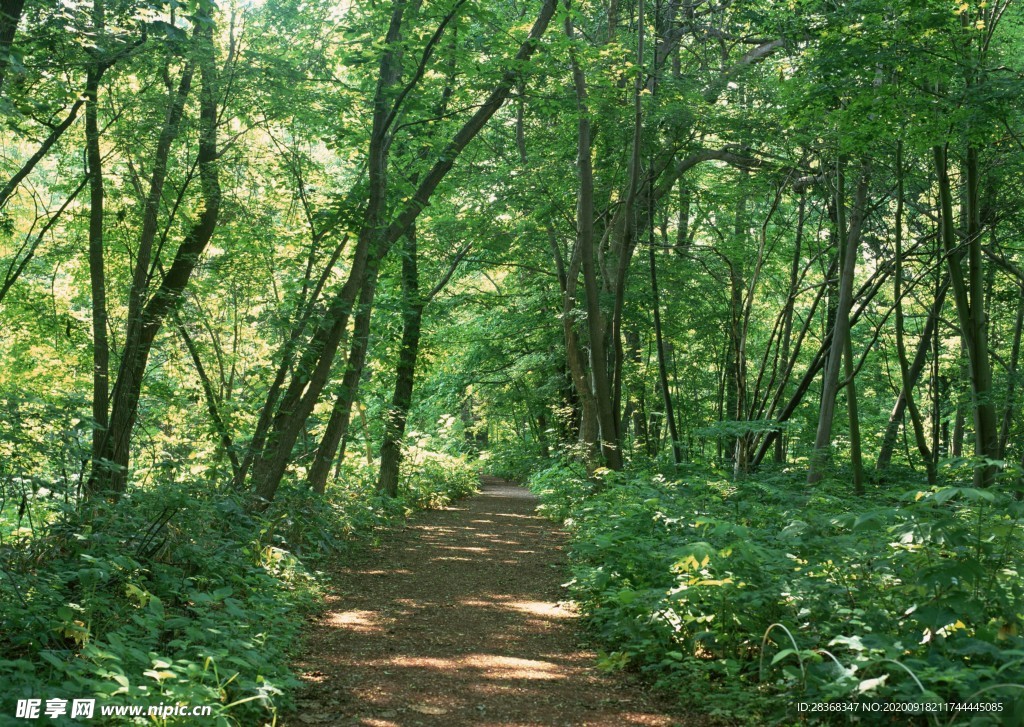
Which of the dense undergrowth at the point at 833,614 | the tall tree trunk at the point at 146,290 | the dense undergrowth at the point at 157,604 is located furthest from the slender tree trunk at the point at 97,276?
the dense undergrowth at the point at 833,614

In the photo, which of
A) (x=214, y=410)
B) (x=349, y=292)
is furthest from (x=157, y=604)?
(x=214, y=410)

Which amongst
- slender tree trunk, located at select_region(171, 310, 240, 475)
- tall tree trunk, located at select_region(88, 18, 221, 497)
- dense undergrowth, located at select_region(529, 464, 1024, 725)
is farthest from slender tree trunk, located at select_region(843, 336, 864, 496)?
tall tree trunk, located at select_region(88, 18, 221, 497)

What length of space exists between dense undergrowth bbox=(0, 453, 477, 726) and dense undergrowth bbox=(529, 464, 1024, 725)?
7.74 ft

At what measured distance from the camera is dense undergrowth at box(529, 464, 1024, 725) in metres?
3.30

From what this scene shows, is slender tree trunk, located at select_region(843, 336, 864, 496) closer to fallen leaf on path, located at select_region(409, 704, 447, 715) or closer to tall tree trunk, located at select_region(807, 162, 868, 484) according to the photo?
tall tree trunk, located at select_region(807, 162, 868, 484)

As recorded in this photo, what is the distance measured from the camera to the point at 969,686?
314 cm

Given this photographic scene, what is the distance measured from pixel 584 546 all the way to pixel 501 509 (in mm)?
9283

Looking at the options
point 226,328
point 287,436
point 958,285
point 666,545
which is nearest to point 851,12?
point 958,285

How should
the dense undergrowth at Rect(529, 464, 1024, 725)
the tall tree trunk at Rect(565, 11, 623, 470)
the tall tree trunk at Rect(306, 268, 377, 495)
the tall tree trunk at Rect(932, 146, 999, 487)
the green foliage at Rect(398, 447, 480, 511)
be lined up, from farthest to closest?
the green foliage at Rect(398, 447, 480, 511) < the tall tree trunk at Rect(565, 11, 623, 470) < the tall tree trunk at Rect(306, 268, 377, 495) < the tall tree trunk at Rect(932, 146, 999, 487) < the dense undergrowth at Rect(529, 464, 1024, 725)

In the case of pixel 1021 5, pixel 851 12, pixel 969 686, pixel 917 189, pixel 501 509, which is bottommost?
pixel 501 509

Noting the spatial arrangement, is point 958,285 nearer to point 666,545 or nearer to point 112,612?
point 666,545

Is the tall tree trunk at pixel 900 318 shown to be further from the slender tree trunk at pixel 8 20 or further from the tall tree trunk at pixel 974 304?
the slender tree trunk at pixel 8 20

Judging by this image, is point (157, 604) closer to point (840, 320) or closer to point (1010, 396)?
point (840, 320)

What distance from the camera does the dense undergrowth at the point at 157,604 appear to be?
3.47 meters
